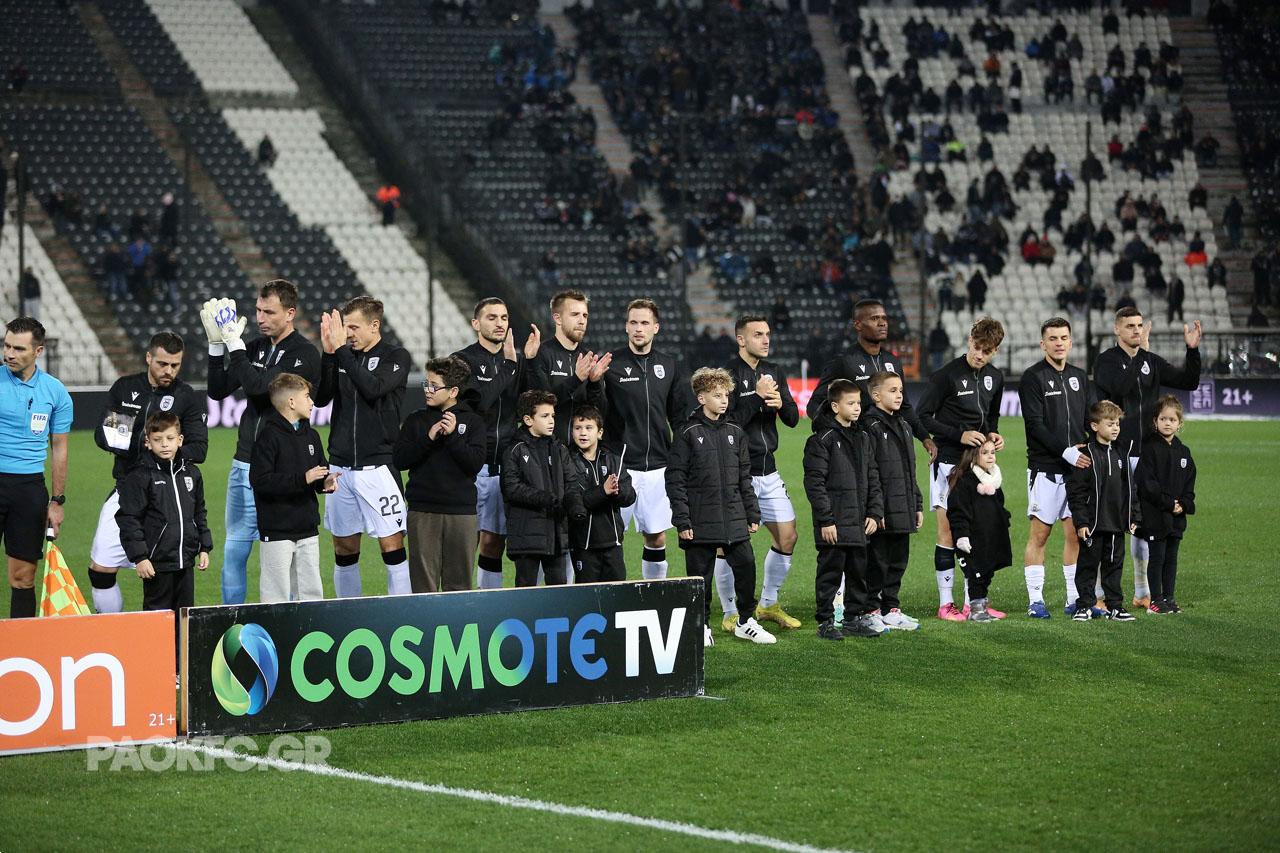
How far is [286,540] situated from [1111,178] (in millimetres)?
39505

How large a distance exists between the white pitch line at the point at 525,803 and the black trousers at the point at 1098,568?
5.76m

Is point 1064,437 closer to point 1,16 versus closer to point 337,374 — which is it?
point 337,374

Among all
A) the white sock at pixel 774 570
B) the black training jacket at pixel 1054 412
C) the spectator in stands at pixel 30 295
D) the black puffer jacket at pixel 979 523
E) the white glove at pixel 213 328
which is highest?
the spectator in stands at pixel 30 295

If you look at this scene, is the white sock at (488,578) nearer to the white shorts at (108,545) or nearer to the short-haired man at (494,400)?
the short-haired man at (494,400)

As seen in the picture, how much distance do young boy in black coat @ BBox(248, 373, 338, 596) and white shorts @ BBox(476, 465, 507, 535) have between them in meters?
1.39

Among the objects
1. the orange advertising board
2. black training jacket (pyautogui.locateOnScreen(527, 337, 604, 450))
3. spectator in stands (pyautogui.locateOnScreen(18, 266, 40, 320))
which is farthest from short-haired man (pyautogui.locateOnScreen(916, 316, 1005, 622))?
spectator in stands (pyautogui.locateOnScreen(18, 266, 40, 320))

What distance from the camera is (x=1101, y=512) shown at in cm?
1149

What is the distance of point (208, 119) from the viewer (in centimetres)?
4188

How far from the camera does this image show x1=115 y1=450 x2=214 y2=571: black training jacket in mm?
9320

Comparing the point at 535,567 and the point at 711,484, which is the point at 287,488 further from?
the point at 711,484

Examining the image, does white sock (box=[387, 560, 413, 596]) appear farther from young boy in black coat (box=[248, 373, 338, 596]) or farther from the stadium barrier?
the stadium barrier

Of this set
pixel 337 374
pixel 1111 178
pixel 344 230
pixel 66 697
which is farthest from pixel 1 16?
pixel 66 697

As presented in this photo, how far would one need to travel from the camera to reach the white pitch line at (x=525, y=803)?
6414mm

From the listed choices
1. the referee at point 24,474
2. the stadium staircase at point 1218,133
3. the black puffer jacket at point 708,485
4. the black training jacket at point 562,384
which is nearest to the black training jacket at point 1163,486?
the black puffer jacket at point 708,485
